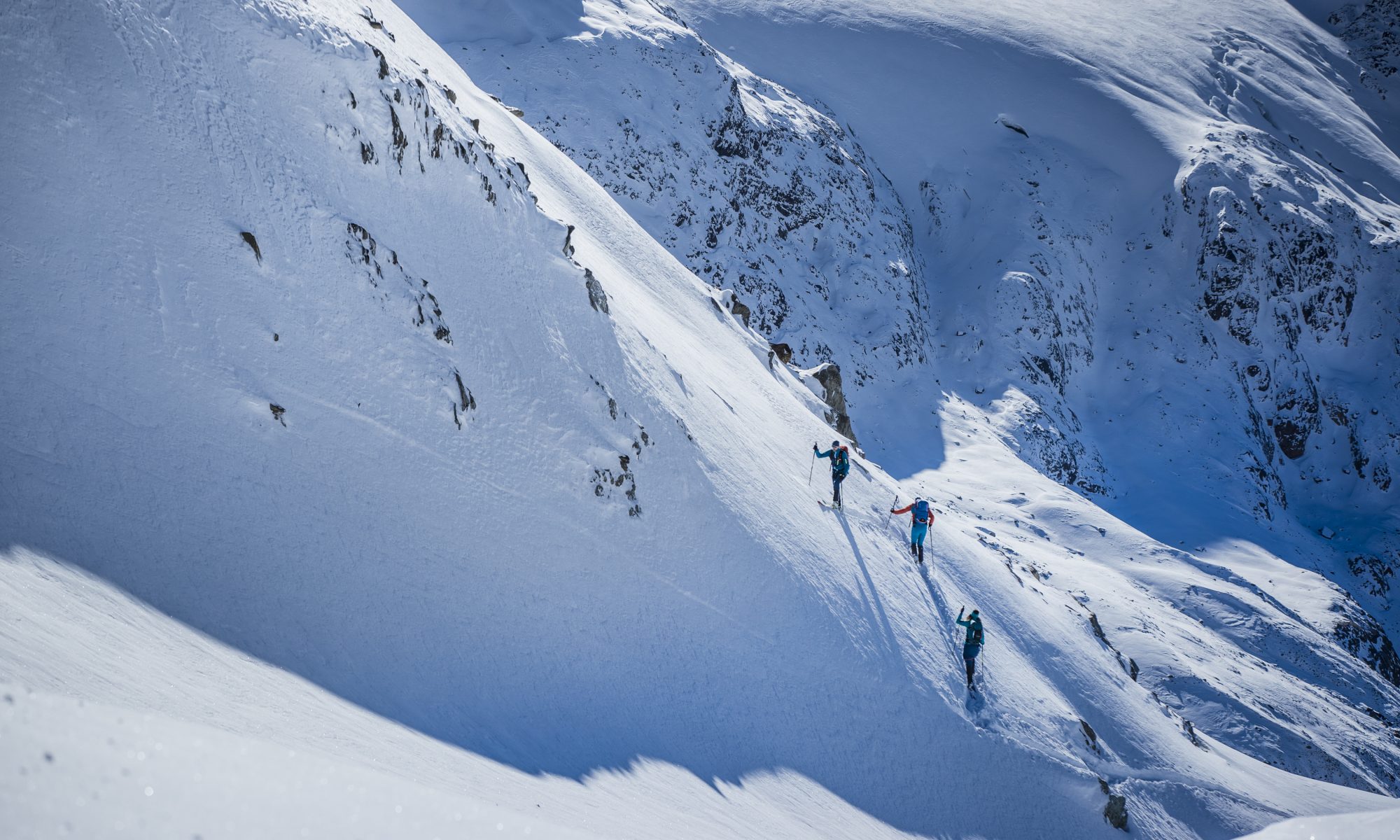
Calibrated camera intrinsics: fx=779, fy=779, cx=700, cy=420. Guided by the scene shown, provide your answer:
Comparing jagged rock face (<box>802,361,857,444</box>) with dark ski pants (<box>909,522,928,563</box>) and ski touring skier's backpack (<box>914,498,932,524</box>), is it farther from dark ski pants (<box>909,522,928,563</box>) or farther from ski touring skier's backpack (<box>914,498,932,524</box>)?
ski touring skier's backpack (<box>914,498,932,524</box>)

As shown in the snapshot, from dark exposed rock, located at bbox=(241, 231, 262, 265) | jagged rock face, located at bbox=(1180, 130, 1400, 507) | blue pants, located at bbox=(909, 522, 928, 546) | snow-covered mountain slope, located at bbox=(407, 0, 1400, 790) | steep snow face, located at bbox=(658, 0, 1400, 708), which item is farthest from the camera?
jagged rock face, located at bbox=(1180, 130, 1400, 507)

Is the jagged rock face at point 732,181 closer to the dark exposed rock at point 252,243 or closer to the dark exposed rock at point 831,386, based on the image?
the dark exposed rock at point 831,386

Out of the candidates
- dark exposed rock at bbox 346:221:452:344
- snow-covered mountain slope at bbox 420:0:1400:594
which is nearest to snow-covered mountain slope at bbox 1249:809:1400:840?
dark exposed rock at bbox 346:221:452:344

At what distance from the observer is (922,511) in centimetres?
1869

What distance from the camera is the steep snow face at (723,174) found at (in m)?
39.1

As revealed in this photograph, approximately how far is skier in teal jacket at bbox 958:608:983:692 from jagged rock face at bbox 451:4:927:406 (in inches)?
887

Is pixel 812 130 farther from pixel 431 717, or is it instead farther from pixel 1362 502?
pixel 431 717

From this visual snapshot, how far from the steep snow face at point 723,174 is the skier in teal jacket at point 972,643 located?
73.3 ft

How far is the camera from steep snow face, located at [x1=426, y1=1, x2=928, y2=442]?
128 ft

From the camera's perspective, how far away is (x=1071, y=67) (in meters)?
54.3

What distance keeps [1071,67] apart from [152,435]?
60287 millimetres

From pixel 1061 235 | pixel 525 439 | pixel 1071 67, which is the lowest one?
pixel 525 439

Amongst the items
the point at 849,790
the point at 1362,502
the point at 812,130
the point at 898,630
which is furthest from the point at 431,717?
the point at 1362,502

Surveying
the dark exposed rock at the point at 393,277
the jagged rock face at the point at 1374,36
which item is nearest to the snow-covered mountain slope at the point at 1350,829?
the dark exposed rock at the point at 393,277
